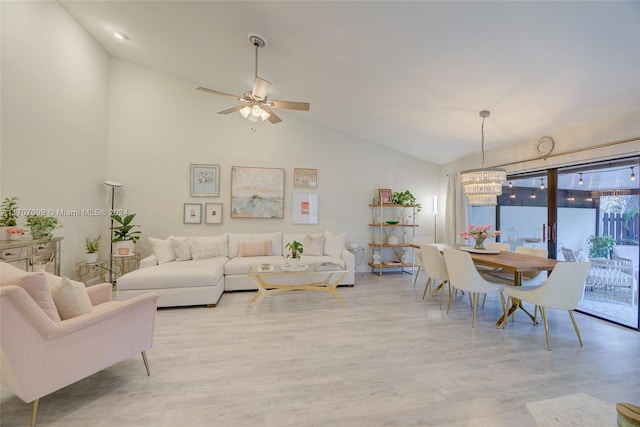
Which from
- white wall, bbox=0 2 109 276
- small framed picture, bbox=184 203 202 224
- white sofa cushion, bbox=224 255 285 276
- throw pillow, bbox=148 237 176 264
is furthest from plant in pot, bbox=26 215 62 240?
white sofa cushion, bbox=224 255 285 276

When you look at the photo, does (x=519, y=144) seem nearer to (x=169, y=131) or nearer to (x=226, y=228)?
(x=226, y=228)

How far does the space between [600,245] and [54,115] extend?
7.33 m

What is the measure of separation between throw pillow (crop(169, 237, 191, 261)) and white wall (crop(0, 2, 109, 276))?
132 centimetres

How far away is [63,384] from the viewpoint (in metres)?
1.50

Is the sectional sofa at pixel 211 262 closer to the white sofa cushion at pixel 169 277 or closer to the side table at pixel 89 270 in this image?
the white sofa cushion at pixel 169 277

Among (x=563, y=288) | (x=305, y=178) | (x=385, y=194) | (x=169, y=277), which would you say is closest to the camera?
(x=563, y=288)

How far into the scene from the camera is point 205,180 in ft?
15.7

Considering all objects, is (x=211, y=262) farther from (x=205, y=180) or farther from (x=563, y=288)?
(x=563, y=288)

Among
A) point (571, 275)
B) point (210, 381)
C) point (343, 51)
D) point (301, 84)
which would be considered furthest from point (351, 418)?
point (301, 84)

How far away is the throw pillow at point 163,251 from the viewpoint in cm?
399

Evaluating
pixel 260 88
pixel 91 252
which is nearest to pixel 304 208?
pixel 260 88

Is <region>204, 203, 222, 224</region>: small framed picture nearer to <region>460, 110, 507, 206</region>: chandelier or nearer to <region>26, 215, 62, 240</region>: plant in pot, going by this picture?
<region>26, 215, 62, 240</region>: plant in pot

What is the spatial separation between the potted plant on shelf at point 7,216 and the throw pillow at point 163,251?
5.10 ft

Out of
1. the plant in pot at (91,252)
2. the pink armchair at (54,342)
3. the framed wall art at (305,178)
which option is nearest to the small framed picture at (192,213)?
the plant in pot at (91,252)
